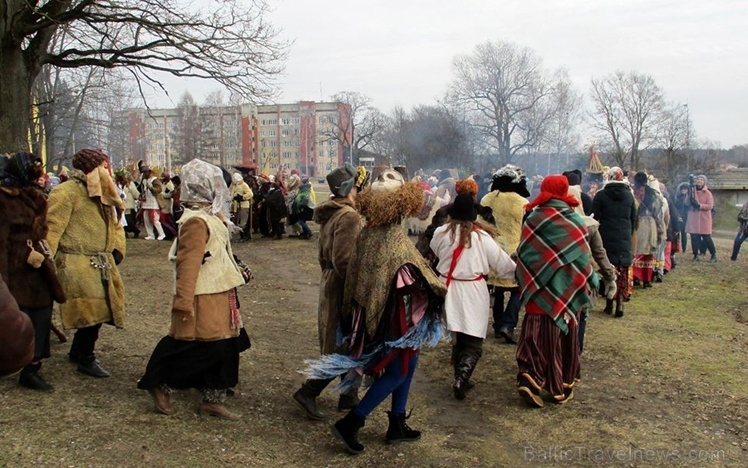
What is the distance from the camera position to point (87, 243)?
5.11m

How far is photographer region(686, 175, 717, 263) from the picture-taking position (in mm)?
14375

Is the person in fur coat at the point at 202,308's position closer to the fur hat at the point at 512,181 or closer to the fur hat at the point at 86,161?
the fur hat at the point at 86,161

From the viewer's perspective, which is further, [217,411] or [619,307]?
[619,307]

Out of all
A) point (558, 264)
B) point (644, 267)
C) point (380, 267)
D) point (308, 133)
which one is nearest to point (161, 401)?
point (380, 267)

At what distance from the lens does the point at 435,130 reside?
42281 mm

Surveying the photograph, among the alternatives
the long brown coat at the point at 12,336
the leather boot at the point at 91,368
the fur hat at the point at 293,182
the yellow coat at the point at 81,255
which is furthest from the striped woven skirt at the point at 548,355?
the fur hat at the point at 293,182

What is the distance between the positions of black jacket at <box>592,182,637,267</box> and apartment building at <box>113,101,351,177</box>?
48.7 metres

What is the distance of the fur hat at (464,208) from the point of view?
5.28 metres

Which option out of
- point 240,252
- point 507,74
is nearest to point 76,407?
point 240,252

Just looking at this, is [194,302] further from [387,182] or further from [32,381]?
[32,381]

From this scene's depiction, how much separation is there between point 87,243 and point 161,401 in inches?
56.8

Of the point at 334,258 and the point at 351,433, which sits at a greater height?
the point at 334,258

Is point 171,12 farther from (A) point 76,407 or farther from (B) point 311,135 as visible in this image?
(B) point 311,135

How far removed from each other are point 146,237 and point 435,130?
2824 cm
